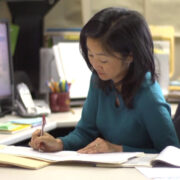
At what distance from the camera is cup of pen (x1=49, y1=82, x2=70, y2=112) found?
234 centimetres

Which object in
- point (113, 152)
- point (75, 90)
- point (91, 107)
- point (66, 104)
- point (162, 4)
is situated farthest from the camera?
point (162, 4)

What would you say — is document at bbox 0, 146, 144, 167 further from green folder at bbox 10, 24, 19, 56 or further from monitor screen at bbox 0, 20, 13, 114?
green folder at bbox 10, 24, 19, 56

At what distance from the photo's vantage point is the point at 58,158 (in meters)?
1.31

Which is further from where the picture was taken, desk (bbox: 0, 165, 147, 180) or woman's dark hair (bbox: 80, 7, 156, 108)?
woman's dark hair (bbox: 80, 7, 156, 108)

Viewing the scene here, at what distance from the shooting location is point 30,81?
284 centimetres

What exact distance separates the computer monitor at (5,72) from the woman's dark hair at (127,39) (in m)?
0.77

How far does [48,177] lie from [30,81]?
173 cm

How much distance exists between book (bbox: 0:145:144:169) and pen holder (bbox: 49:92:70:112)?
0.91 metres

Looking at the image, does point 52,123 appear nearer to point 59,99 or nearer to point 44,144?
point 59,99

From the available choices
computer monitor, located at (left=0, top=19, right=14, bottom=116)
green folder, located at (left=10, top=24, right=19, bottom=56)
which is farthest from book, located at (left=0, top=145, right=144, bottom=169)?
green folder, located at (left=10, top=24, right=19, bottom=56)

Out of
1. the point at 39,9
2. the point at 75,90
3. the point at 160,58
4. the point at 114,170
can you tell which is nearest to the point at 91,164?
the point at 114,170

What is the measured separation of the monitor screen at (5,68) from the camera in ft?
7.38

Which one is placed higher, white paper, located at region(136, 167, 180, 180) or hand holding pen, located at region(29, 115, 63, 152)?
white paper, located at region(136, 167, 180, 180)

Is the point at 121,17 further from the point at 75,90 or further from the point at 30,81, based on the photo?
the point at 30,81
